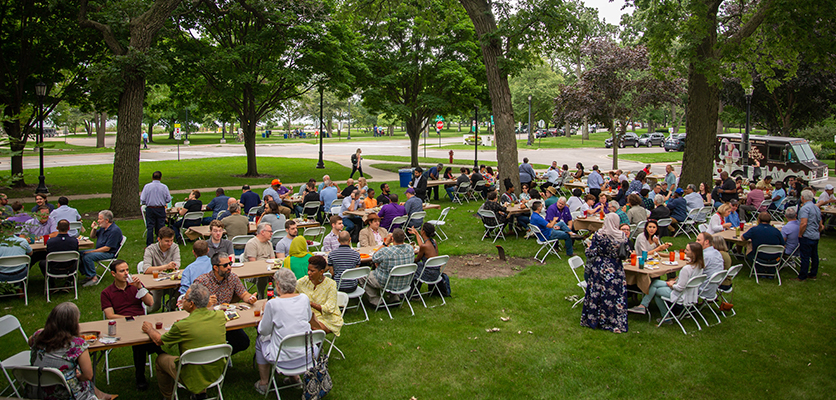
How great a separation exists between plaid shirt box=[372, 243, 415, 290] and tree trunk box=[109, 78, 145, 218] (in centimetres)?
1091

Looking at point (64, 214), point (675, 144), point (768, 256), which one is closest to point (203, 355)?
point (64, 214)

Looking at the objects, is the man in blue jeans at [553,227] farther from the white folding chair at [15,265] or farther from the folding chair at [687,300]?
the white folding chair at [15,265]

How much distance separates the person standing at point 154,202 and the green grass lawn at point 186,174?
30.9ft

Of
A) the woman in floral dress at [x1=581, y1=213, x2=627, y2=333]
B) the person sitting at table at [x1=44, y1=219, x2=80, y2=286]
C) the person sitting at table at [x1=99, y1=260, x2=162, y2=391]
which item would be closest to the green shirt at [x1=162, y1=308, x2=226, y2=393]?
the person sitting at table at [x1=99, y1=260, x2=162, y2=391]

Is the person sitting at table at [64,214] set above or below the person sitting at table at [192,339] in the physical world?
above

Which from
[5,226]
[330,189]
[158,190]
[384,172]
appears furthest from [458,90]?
[5,226]

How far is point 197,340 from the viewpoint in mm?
5094

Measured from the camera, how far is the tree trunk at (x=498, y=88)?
16.4 meters

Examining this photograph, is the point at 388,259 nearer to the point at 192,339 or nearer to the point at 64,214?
the point at 192,339

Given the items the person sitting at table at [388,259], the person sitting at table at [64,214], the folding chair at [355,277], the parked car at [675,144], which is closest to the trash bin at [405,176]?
the person sitting at table at [64,214]

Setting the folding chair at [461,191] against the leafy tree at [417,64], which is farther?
the leafy tree at [417,64]

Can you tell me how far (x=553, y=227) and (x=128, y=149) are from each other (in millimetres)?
12068

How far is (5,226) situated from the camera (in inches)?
185

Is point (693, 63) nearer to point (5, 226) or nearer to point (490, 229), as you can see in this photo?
point (490, 229)
